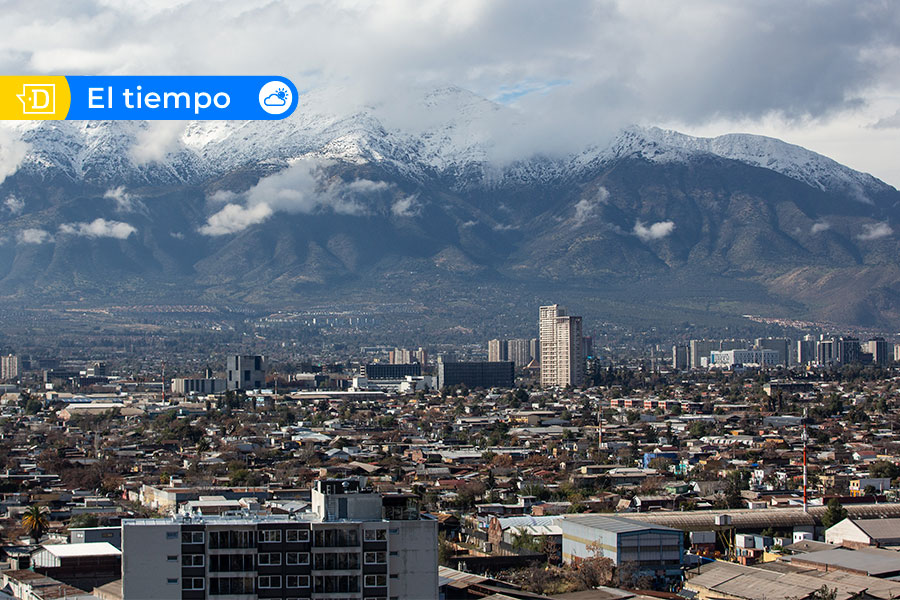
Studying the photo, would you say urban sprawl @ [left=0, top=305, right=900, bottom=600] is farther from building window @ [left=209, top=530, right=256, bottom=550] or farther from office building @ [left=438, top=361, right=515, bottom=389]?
office building @ [left=438, top=361, right=515, bottom=389]

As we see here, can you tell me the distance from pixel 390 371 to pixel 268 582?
435 feet

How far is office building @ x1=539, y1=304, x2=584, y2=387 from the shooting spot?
148 m

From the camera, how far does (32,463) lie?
77.1 meters

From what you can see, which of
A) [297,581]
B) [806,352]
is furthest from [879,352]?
[297,581]

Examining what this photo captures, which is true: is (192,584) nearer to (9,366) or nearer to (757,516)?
(757,516)

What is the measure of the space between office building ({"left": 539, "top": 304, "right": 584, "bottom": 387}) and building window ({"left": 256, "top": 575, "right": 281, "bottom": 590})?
4729 inches

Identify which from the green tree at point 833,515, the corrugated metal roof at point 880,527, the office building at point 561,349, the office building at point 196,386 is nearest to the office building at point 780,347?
the office building at point 561,349

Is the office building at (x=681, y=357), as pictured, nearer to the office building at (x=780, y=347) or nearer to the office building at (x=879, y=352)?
the office building at (x=780, y=347)

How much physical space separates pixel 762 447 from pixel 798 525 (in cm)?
3584

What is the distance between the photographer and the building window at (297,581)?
27.8 m

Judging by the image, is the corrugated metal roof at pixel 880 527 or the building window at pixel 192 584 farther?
the corrugated metal roof at pixel 880 527

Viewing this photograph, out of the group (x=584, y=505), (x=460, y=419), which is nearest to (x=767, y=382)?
(x=460, y=419)

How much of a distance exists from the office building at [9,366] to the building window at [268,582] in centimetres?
14442

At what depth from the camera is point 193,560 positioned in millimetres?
27734
